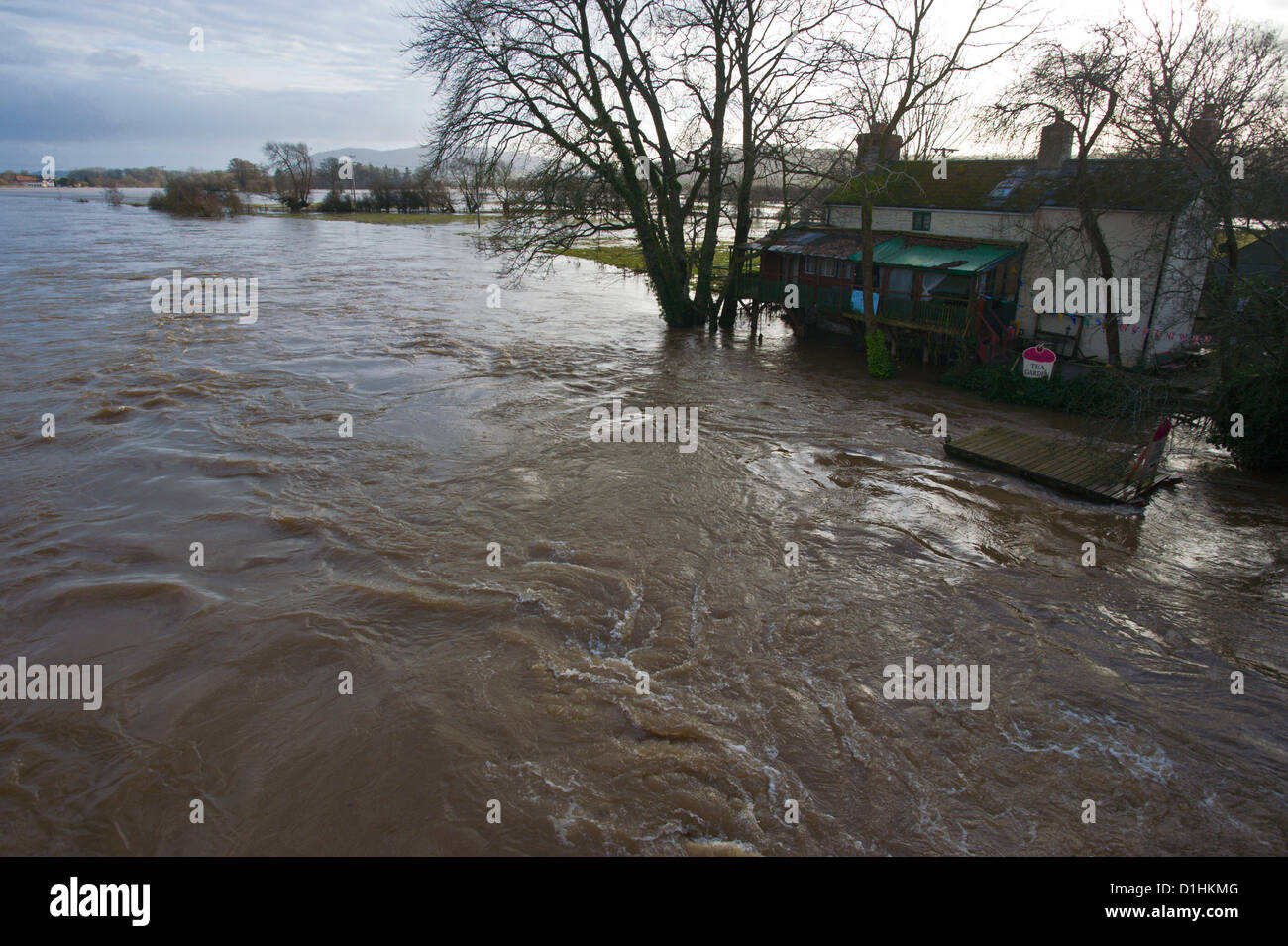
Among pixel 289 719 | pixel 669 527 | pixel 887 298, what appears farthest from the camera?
pixel 887 298

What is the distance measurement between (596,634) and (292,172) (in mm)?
96848

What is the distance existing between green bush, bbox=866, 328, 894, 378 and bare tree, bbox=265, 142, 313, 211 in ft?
280

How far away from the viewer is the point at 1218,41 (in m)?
13.4

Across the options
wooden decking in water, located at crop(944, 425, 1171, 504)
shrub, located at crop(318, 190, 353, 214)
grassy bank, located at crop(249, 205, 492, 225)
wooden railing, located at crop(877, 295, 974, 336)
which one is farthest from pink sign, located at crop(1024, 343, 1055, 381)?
shrub, located at crop(318, 190, 353, 214)

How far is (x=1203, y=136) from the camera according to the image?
551 inches

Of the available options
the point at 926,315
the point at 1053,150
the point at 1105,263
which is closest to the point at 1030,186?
the point at 1053,150

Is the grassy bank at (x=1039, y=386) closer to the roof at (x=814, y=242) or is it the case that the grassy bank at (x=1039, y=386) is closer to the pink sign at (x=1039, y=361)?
the pink sign at (x=1039, y=361)

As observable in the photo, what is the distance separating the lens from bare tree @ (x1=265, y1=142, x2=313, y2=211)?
8531 cm

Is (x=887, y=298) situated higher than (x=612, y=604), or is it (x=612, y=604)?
(x=887, y=298)

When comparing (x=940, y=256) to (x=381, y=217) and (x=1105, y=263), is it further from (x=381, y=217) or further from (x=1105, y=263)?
(x=381, y=217)

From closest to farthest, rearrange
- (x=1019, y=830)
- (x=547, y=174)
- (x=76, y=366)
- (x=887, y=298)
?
(x=1019, y=830) → (x=76, y=366) → (x=887, y=298) → (x=547, y=174)

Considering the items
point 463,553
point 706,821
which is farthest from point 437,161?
point 706,821
